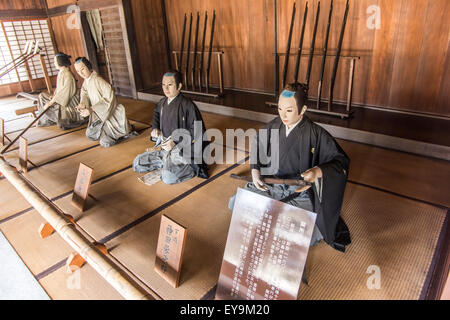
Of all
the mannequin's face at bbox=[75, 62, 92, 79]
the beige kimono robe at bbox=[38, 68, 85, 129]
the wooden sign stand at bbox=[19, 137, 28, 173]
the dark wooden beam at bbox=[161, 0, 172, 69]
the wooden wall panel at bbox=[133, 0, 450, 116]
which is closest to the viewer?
the wooden sign stand at bbox=[19, 137, 28, 173]

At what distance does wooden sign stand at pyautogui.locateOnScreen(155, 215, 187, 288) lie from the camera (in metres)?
1.85

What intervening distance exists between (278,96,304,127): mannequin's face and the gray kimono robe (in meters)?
3.12

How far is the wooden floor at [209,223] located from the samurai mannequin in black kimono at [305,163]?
23 cm

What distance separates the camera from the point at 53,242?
2455mm

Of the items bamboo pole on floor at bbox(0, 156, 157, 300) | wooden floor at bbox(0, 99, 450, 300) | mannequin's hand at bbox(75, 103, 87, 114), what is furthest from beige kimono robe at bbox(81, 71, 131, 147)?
bamboo pole on floor at bbox(0, 156, 157, 300)

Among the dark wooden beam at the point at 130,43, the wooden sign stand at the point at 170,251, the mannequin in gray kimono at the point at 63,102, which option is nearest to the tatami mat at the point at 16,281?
the wooden sign stand at the point at 170,251

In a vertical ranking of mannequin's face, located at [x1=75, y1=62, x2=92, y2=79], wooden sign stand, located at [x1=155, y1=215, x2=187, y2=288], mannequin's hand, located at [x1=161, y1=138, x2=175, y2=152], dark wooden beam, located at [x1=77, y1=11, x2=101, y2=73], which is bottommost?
wooden sign stand, located at [x1=155, y1=215, x2=187, y2=288]

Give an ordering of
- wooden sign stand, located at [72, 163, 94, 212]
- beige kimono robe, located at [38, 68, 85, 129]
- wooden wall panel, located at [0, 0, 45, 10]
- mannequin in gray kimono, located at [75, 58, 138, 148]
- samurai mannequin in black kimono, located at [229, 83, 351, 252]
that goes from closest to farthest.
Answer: samurai mannequin in black kimono, located at [229, 83, 351, 252], wooden sign stand, located at [72, 163, 94, 212], mannequin in gray kimono, located at [75, 58, 138, 148], beige kimono robe, located at [38, 68, 85, 129], wooden wall panel, located at [0, 0, 45, 10]

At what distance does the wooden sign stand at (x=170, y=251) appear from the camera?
1.85 meters

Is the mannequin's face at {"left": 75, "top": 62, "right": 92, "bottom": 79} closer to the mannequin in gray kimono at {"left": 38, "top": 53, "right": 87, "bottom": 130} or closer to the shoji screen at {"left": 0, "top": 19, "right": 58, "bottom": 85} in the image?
the mannequin in gray kimono at {"left": 38, "top": 53, "right": 87, "bottom": 130}

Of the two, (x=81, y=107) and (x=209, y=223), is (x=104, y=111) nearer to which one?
(x=81, y=107)

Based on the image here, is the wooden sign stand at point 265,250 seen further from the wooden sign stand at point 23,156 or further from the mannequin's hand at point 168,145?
the wooden sign stand at point 23,156

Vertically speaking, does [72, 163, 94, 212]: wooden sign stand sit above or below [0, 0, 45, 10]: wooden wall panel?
below
